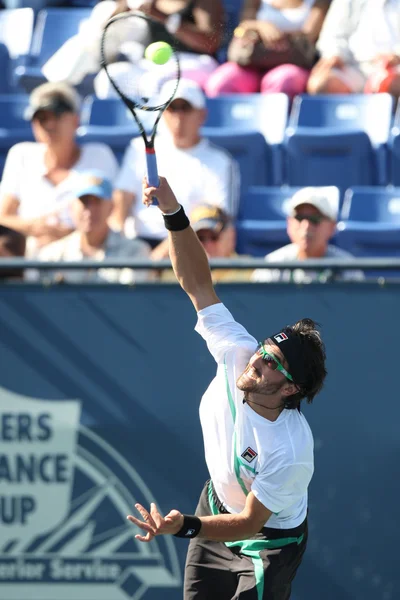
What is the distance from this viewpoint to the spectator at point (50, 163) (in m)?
6.34

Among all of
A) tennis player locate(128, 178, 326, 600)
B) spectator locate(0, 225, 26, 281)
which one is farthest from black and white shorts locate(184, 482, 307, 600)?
spectator locate(0, 225, 26, 281)

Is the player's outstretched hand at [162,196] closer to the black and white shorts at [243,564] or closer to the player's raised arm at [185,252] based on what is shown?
the player's raised arm at [185,252]

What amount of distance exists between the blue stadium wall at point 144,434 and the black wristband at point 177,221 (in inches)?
40.8

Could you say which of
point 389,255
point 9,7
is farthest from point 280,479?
point 9,7

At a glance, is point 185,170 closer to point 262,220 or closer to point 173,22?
point 262,220

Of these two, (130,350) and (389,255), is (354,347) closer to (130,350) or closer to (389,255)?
(130,350)

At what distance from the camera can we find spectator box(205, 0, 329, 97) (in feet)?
24.0

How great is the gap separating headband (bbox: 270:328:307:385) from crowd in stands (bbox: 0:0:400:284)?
45.6 inches

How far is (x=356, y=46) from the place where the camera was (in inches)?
294

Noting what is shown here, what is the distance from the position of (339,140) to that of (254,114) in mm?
706

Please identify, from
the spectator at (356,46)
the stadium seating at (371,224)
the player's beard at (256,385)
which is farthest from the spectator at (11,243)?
the spectator at (356,46)

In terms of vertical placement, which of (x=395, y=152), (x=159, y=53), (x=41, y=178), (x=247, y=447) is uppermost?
(x=159, y=53)

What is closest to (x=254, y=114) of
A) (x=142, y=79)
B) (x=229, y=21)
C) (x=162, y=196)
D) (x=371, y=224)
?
(x=229, y=21)

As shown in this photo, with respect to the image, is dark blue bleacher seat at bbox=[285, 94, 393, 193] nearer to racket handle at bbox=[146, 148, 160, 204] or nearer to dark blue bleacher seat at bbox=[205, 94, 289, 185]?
dark blue bleacher seat at bbox=[205, 94, 289, 185]
